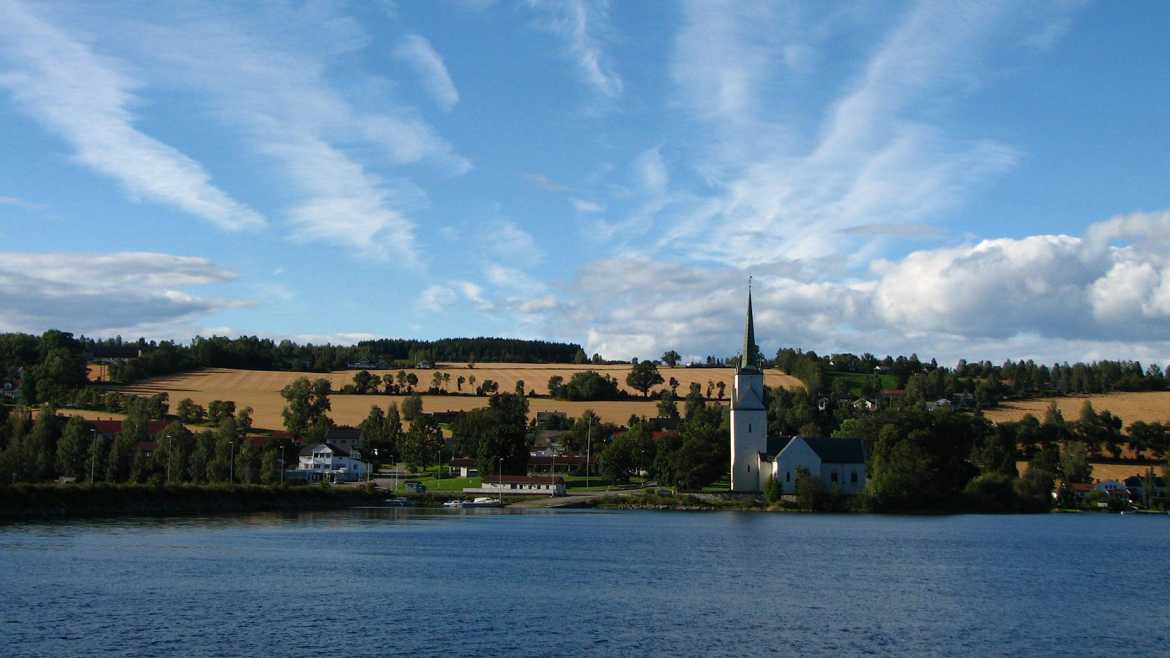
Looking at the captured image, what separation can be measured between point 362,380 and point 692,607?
152853 mm

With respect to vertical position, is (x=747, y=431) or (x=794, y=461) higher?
(x=747, y=431)

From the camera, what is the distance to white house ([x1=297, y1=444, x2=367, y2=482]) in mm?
142000

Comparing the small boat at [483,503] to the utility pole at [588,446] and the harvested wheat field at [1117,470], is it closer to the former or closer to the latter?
the utility pole at [588,446]

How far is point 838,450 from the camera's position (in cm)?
12356

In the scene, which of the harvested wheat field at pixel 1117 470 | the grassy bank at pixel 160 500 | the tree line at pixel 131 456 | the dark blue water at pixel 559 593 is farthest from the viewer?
the harvested wheat field at pixel 1117 470

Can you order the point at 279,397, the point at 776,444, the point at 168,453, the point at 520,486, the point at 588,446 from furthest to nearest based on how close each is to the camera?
the point at 279,397 → the point at 588,446 → the point at 520,486 → the point at 776,444 → the point at 168,453

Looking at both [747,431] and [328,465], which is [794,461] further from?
[328,465]

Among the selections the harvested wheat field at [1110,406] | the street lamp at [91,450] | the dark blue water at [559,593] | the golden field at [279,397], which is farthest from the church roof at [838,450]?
the street lamp at [91,450]

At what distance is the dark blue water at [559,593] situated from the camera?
33844 millimetres

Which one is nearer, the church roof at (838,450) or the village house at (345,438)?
the church roof at (838,450)

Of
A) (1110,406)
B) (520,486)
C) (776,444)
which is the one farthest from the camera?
(1110,406)

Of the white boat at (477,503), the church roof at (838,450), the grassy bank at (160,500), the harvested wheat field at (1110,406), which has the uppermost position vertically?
the harvested wheat field at (1110,406)

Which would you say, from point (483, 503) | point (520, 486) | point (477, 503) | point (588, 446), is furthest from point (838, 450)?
point (477, 503)

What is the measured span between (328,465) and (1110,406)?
370 ft
